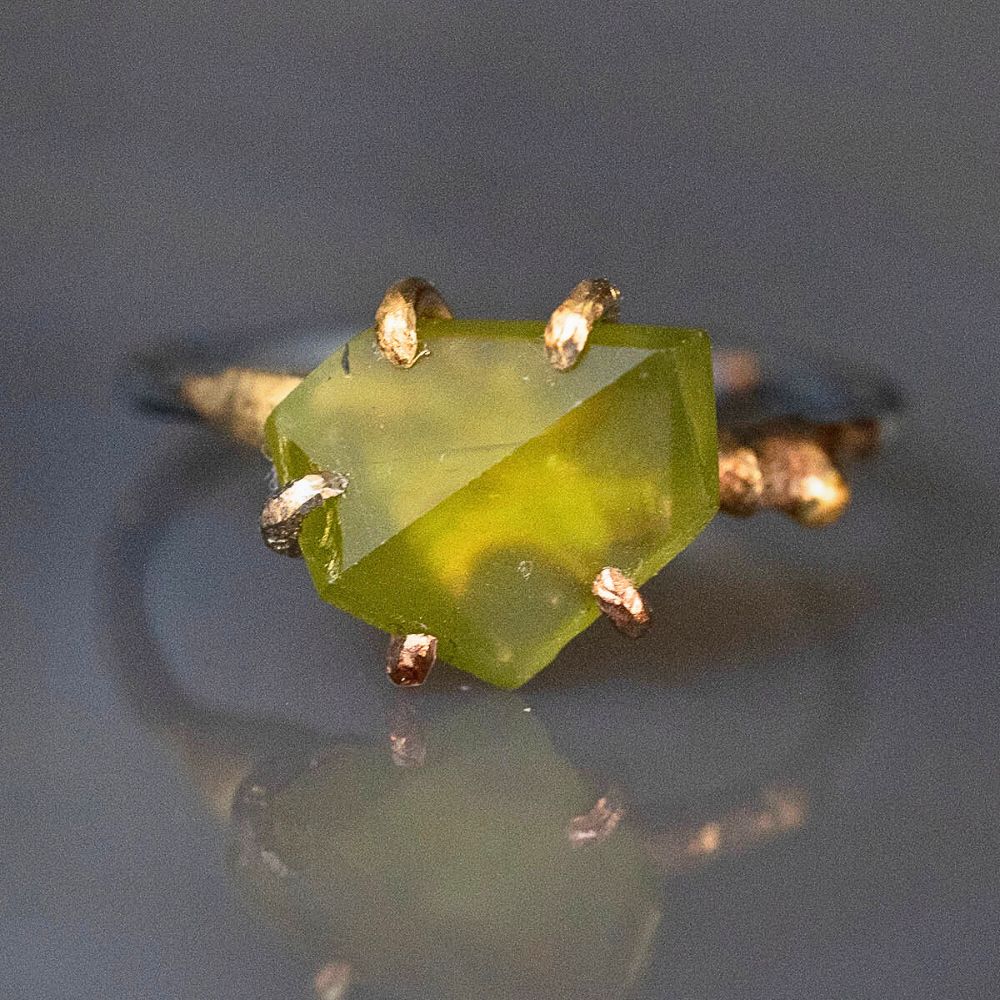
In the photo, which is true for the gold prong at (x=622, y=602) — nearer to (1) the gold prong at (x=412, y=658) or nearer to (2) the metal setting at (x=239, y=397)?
(1) the gold prong at (x=412, y=658)

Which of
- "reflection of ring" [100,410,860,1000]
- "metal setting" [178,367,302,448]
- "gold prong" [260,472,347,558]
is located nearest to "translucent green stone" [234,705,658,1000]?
"reflection of ring" [100,410,860,1000]

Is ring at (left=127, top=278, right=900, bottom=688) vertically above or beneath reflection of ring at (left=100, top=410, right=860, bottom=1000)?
above

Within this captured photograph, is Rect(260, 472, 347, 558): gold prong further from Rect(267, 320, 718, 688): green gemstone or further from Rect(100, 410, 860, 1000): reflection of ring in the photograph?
Rect(100, 410, 860, 1000): reflection of ring

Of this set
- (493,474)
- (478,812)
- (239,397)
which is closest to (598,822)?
(478,812)

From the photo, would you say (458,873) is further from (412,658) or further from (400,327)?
(400,327)

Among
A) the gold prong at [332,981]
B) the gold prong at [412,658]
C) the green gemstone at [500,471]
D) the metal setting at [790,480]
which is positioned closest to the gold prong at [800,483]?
the metal setting at [790,480]

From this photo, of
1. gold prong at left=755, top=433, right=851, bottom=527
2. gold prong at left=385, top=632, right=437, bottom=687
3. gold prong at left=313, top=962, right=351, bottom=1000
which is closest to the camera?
gold prong at left=313, top=962, right=351, bottom=1000

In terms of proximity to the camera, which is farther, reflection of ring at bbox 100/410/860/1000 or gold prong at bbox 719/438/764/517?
gold prong at bbox 719/438/764/517

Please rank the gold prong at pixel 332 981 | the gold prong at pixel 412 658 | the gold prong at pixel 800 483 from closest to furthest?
the gold prong at pixel 332 981 → the gold prong at pixel 412 658 → the gold prong at pixel 800 483
